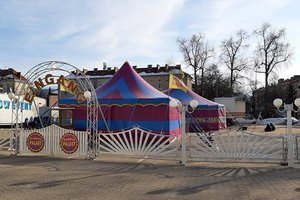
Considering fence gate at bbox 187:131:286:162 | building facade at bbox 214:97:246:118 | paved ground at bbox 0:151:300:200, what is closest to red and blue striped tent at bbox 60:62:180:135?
paved ground at bbox 0:151:300:200

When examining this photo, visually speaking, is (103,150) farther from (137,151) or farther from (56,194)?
(56,194)

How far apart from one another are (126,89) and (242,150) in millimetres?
9578

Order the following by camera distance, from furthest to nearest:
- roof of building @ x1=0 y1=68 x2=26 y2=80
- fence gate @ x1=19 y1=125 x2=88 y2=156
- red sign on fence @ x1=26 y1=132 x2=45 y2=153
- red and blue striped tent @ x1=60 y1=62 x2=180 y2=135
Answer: roof of building @ x1=0 y1=68 x2=26 y2=80
red and blue striped tent @ x1=60 y1=62 x2=180 y2=135
red sign on fence @ x1=26 y1=132 x2=45 y2=153
fence gate @ x1=19 y1=125 x2=88 y2=156

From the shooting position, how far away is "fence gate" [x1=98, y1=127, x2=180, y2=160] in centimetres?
1234

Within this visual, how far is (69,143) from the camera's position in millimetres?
13055

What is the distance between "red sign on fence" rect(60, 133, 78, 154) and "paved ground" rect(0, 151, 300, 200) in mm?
584

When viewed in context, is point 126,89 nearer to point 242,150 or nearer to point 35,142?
point 35,142

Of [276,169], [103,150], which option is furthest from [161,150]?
[276,169]

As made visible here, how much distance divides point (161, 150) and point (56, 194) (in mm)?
5261

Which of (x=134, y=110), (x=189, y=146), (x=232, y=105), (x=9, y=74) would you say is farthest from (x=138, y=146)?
(x=9, y=74)

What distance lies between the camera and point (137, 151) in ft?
41.4

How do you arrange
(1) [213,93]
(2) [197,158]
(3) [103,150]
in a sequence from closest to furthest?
(2) [197,158]
(3) [103,150]
(1) [213,93]

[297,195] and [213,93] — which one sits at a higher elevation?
[213,93]

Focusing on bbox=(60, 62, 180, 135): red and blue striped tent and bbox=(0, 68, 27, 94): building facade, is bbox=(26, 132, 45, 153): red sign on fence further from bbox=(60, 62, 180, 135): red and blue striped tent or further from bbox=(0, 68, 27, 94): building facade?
bbox=(0, 68, 27, 94): building facade
